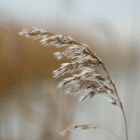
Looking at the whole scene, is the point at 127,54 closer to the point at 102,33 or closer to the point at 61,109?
the point at 102,33

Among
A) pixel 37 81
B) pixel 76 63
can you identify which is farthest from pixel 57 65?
pixel 76 63

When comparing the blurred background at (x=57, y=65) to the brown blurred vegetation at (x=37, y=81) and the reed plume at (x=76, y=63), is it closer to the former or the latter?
the brown blurred vegetation at (x=37, y=81)

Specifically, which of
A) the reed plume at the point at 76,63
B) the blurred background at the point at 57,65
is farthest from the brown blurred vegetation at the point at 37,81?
the reed plume at the point at 76,63

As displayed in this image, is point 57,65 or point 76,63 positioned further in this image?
point 57,65

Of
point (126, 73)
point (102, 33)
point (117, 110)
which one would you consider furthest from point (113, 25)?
point (117, 110)

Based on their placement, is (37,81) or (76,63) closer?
(76,63)

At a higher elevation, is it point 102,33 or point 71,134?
point 102,33

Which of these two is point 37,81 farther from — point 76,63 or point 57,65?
point 76,63

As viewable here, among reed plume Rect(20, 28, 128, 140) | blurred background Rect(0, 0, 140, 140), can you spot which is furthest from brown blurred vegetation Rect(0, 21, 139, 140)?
reed plume Rect(20, 28, 128, 140)
